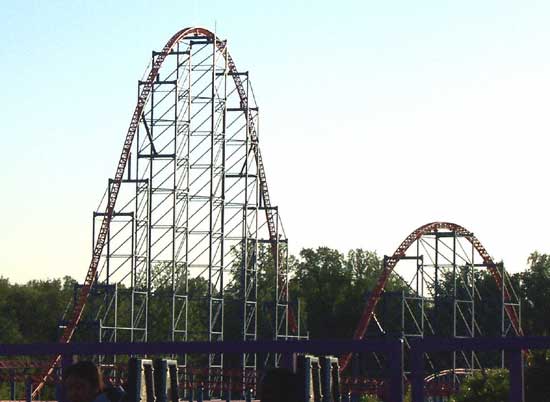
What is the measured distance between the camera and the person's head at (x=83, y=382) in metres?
5.07

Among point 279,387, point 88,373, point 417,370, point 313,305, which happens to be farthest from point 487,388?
point 313,305

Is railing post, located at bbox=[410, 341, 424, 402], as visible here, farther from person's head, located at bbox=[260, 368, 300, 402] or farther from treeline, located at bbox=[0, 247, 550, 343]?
treeline, located at bbox=[0, 247, 550, 343]

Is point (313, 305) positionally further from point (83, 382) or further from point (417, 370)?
point (83, 382)

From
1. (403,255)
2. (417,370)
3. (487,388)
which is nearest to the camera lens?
(417,370)

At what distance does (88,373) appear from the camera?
202 inches

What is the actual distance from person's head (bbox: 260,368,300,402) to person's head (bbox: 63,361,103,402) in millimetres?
626

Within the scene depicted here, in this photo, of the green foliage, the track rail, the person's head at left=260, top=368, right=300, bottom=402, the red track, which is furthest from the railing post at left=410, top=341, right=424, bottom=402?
the red track

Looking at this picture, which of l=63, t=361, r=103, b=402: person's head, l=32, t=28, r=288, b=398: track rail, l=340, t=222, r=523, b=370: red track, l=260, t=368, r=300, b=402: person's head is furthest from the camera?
l=340, t=222, r=523, b=370: red track

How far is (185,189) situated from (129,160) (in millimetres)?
1859

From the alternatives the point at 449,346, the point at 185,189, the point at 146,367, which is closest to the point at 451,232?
the point at 185,189

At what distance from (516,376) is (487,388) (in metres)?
15.0

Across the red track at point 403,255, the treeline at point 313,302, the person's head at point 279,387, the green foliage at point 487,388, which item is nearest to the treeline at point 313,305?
the treeline at point 313,302

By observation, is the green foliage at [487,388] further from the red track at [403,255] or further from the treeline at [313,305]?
the treeline at [313,305]

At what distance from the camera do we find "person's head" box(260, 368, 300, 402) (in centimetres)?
520
